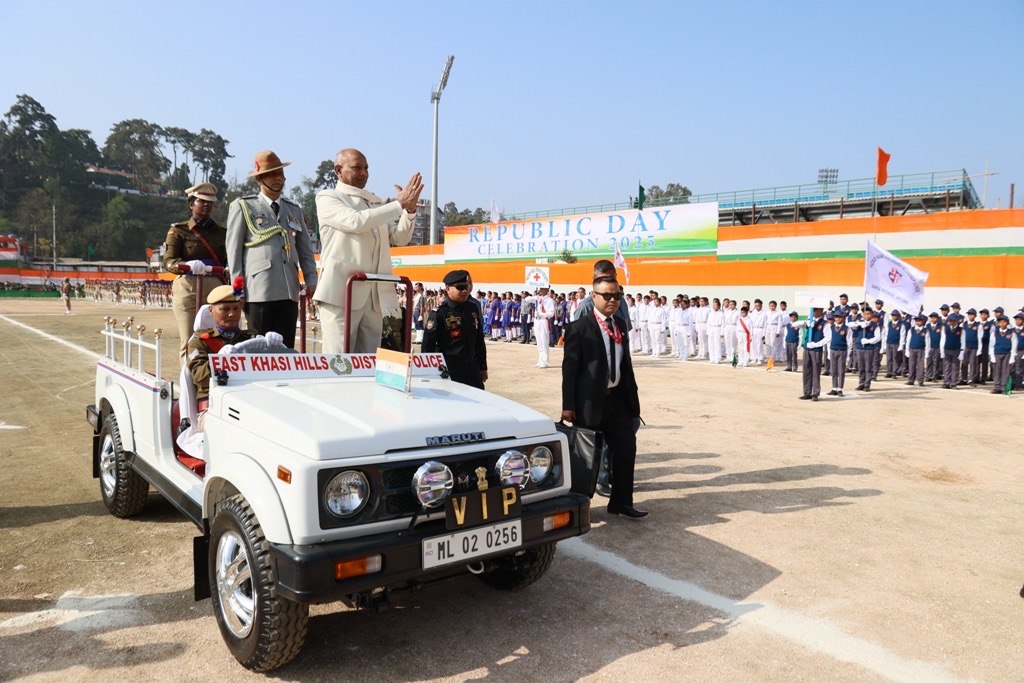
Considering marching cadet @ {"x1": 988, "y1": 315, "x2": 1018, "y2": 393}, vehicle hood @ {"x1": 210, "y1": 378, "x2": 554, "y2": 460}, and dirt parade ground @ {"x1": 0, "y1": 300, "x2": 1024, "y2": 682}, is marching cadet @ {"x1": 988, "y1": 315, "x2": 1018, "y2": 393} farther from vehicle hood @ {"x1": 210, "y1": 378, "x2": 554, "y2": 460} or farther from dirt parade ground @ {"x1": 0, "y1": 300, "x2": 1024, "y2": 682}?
vehicle hood @ {"x1": 210, "y1": 378, "x2": 554, "y2": 460}

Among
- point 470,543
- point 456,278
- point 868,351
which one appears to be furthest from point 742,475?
point 868,351

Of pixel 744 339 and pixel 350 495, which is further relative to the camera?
→ pixel 744 339

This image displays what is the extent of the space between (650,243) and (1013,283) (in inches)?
560

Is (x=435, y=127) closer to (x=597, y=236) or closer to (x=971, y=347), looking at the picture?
(x=597, y=236)

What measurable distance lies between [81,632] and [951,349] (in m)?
16.9

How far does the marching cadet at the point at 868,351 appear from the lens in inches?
563

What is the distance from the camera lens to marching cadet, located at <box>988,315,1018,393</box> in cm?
1430

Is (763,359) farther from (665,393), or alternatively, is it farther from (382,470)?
(382,470)

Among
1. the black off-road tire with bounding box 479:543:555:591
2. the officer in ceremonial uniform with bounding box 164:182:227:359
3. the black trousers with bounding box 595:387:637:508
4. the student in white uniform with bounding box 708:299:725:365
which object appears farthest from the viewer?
the student in white uniform with bounding box 708:299:725:365

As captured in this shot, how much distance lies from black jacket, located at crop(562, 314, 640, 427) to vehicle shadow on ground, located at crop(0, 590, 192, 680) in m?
2.99

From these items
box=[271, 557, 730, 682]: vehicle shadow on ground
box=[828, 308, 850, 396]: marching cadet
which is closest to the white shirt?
box=[271, 557, 730, 682]: vehicle shadow on ground

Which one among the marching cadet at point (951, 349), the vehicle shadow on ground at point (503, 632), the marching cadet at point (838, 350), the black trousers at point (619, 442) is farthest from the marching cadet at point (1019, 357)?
the vehicle shadow on ground at point (503, 632)

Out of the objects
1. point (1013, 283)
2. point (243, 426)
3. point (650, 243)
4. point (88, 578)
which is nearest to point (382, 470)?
point (243, 426)

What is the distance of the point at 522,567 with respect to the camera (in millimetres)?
3850
